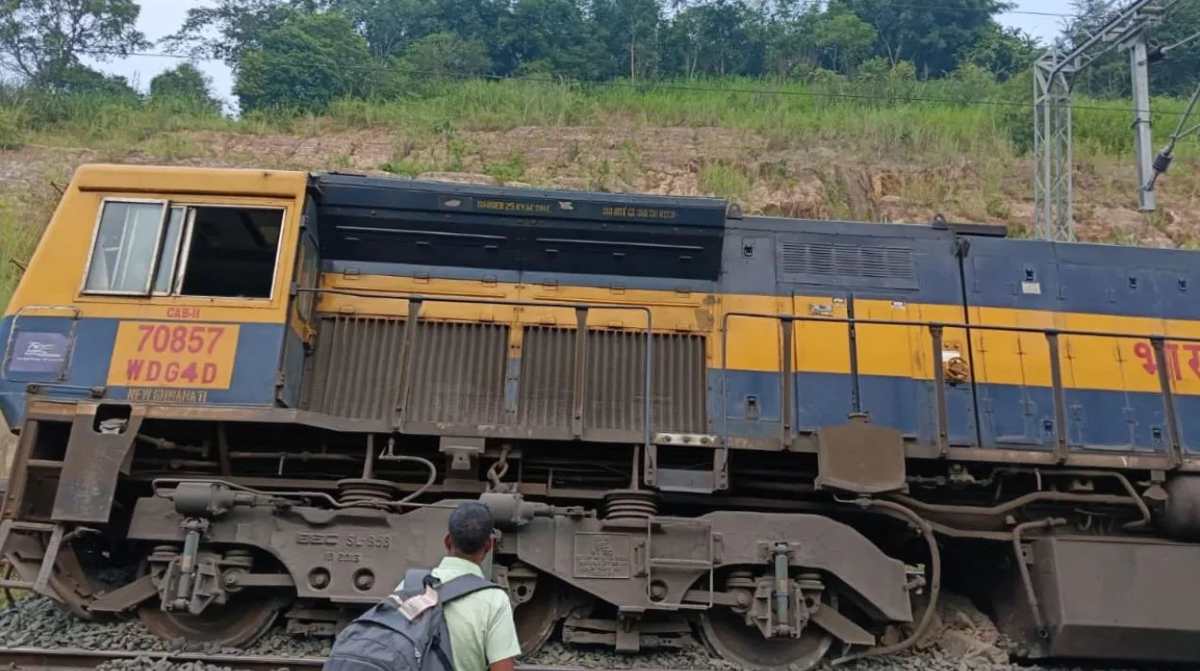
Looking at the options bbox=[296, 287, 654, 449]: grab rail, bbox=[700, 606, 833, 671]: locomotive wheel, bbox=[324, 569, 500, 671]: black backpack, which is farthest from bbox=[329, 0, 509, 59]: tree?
bbox=[324, 569, 500, 671]: black backpack

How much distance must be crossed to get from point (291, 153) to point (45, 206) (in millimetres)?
5695

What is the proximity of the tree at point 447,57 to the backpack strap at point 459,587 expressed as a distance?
109ft

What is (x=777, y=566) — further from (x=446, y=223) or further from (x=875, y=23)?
(x=875, y=23)

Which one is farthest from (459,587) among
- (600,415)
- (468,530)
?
(600,415)

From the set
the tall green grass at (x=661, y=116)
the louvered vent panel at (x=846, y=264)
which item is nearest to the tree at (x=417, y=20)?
the tall green grass at (x=661, y=116)

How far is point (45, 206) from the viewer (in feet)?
66.0

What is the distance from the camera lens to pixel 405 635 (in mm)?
2812

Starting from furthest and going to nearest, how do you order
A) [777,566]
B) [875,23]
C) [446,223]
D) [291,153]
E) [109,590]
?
[875,23] → [291,153] → [446,223] → [109,590] → [777,566]

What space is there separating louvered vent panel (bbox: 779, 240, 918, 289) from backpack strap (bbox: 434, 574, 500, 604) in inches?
200

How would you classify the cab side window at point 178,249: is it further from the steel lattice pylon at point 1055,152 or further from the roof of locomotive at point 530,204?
the steel lattice pylon at point 1055,152

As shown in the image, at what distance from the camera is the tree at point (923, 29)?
42750mm

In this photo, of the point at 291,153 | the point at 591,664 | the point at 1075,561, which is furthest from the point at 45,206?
the point at 1075,561

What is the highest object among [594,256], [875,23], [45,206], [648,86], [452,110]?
[875,23]

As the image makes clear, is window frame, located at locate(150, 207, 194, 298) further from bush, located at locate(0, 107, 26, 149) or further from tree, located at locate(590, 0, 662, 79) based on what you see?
tree, located at locate(590, 0, 662, 79)
